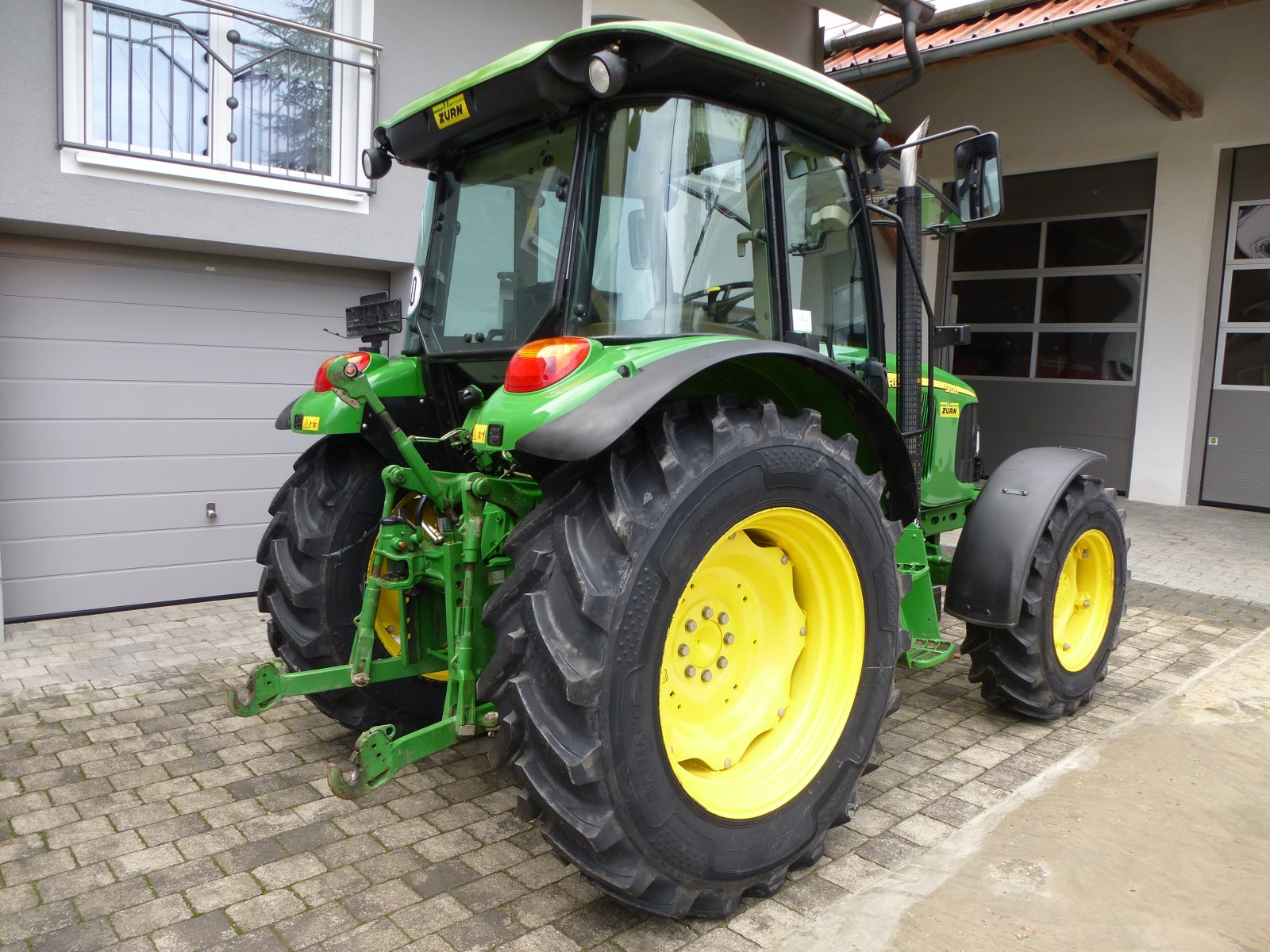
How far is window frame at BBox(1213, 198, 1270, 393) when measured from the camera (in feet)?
30.7

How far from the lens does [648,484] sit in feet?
7.58

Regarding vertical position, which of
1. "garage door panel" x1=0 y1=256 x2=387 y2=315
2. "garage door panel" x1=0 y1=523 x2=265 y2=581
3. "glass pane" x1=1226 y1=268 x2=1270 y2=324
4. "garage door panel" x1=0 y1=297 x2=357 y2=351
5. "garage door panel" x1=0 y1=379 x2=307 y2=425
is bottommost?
"garage door panel" x1=0 y1=523 x2=265 y2=581

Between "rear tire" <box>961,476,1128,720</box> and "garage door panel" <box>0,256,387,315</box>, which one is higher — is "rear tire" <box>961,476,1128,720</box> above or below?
below

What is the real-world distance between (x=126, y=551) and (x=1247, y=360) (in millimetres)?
10040

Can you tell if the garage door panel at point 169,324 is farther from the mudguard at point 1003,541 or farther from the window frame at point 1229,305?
the window frame at point 1229,305

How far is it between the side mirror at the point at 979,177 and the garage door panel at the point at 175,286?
4154 millimetres

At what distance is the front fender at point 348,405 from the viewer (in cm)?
324

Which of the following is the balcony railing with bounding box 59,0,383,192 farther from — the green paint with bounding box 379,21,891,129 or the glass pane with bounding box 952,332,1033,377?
the glass pane with bounding box 952,332,1033,377

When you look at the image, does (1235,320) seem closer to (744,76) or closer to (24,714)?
(744,76)

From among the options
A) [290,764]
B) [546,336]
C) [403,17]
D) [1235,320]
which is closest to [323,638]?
[290,764]

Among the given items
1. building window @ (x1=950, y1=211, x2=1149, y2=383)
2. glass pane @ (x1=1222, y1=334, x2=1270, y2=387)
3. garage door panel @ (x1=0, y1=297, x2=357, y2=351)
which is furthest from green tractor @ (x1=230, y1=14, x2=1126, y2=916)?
building window @ (x1=950, y1=211, x2=1149, y2=383)

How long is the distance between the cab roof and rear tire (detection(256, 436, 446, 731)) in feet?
3.73

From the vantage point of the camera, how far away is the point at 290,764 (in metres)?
3.44

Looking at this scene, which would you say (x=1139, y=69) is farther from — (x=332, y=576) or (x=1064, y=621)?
(x=332, y=576)
